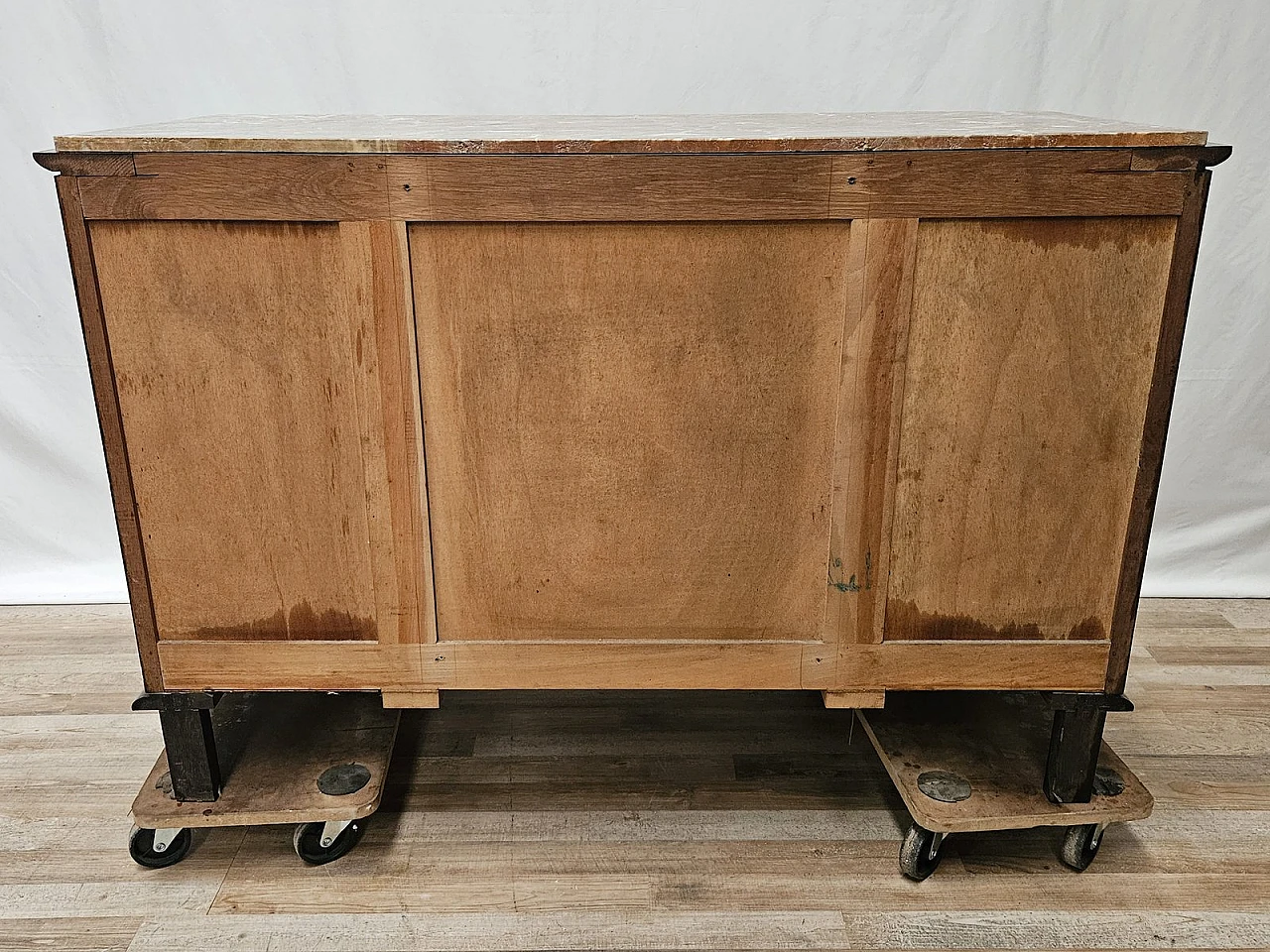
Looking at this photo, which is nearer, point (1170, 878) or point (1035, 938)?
point (1035, 938)

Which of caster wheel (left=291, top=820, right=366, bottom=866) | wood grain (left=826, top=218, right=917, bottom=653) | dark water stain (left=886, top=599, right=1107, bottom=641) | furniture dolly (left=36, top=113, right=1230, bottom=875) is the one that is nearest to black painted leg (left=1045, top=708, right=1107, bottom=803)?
furniture dolly (left=36, top=113, right=1230, bottom=875)

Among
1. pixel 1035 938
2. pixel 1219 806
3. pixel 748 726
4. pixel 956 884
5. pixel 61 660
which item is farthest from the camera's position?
pixel 61 660

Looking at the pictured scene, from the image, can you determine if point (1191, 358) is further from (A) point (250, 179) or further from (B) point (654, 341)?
(A) point (250, 179)

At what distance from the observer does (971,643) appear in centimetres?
148

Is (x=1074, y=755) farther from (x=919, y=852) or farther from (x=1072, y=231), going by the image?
(x=1072, y=231)

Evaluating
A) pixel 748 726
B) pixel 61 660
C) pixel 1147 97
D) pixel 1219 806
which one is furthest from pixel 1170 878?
pixel 61 660

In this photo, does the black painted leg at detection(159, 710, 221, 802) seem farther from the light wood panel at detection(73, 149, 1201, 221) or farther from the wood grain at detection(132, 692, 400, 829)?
the light wood panel at detection(73, 149, 1201, 221)

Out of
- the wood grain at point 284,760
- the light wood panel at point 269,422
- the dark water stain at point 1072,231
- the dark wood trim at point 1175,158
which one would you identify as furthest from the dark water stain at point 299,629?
the dark wood trim at point 1175,158

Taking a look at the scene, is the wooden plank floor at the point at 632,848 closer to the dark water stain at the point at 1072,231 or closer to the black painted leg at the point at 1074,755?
the black painted leg at the point at 1074,755

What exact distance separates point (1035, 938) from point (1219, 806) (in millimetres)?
479

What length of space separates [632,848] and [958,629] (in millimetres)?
568

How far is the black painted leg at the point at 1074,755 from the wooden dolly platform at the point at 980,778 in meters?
0.02

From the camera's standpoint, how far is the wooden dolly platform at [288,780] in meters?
1.52

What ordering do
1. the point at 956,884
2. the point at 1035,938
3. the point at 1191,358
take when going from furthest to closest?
the point at 1191,358, the point at 956,884, the point at 1035,938
